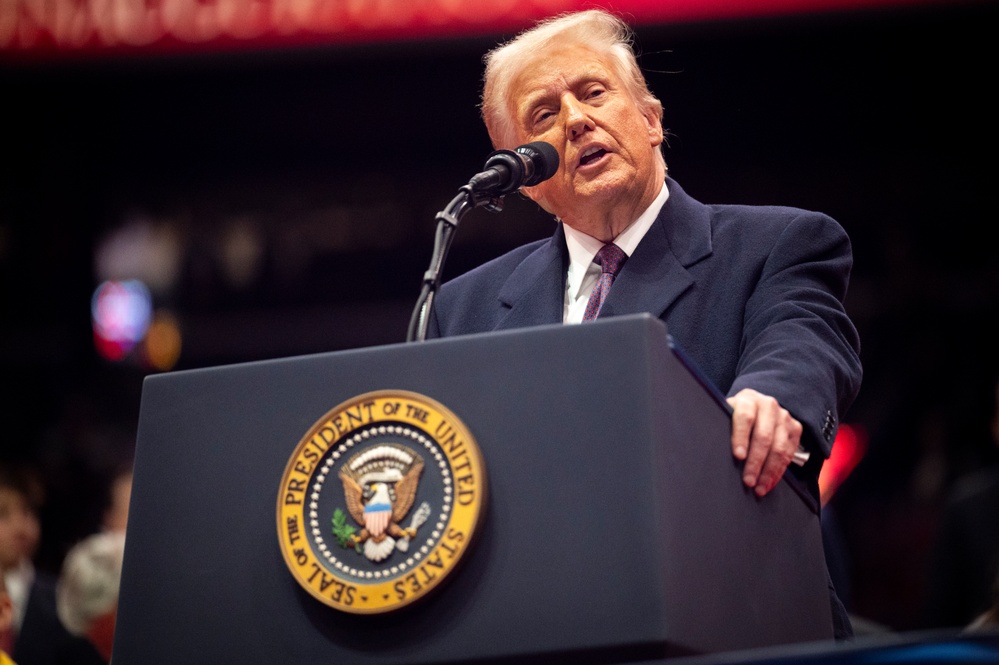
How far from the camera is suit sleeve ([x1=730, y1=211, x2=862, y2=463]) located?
1380 mm

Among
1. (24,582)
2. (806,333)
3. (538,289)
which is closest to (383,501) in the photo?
(806,333)

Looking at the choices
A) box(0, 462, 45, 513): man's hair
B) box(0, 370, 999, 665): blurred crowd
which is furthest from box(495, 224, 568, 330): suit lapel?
box(0, 462, 45, 513): man's hair

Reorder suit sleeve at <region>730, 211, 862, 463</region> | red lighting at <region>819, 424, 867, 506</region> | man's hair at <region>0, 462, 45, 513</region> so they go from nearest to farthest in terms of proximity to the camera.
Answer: suit sleeve at <region>730, 211, 862, 463</region> < man's hair at <region>0, 462, 45, 513</region> < red lighting at <region>819, 424, 867, 506</region>

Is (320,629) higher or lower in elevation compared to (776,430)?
lower

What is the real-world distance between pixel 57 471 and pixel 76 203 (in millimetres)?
1863

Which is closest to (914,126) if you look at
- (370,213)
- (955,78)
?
(955,78)

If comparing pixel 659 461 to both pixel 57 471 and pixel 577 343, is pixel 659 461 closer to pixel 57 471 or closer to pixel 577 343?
pixel 577 343

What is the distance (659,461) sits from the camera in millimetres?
1085

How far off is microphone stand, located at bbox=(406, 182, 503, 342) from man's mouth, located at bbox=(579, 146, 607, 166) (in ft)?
1.13

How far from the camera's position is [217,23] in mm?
4469

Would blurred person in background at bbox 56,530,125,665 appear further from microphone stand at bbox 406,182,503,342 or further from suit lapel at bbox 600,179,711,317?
microphone stand at bbox 406,182,503,342

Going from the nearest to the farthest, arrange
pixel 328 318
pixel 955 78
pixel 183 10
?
pixel 183 10 < pixel 955 78 < pixel 328 318

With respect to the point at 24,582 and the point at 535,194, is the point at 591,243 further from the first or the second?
the point at 24,582

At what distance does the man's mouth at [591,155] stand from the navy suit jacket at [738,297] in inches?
5.2
